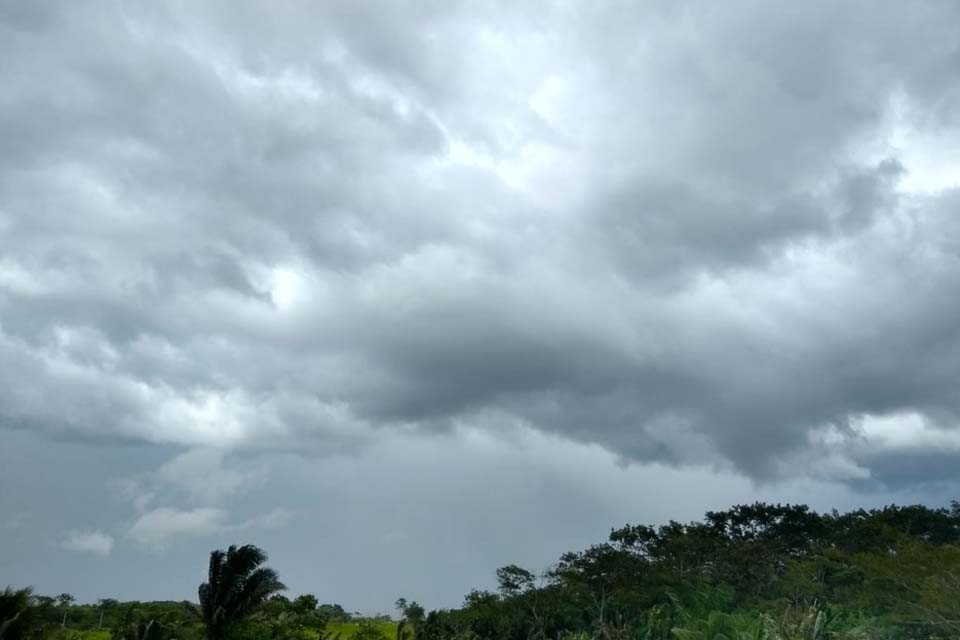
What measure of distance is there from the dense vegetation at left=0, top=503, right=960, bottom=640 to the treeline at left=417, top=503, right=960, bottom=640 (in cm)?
11

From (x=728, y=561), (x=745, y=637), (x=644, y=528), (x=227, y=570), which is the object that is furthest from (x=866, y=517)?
(x=227, y=570)

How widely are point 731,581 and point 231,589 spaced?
3819cm

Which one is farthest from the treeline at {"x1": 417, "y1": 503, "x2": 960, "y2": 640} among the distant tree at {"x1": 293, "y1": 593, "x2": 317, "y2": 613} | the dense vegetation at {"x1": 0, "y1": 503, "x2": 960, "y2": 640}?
the distant tree at {"x1": 293, "y1": 593, "x2": 317, "y2": 613}

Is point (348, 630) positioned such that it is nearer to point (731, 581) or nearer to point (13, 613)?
point (731, 581)

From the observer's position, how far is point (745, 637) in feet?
125

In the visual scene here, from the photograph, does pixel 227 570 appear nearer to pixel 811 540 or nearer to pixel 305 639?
pixel 305 639

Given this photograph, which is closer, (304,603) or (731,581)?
(304,603)

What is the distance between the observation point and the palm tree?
39812mm

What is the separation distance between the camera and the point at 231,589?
40.1 meters

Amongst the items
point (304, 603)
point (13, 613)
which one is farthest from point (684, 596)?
point (13, 613)

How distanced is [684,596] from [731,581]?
4.45 meters

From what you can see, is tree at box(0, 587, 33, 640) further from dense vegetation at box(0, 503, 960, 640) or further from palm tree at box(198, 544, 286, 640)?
palm tree at box(198, 544, 286, 640)

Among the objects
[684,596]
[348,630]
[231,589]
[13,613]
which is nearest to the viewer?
[13,613]

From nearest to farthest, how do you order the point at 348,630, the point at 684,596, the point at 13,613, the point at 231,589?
the point at 13,613 < the point at 231,589 < the point at 684,596 < the point at 348,630
